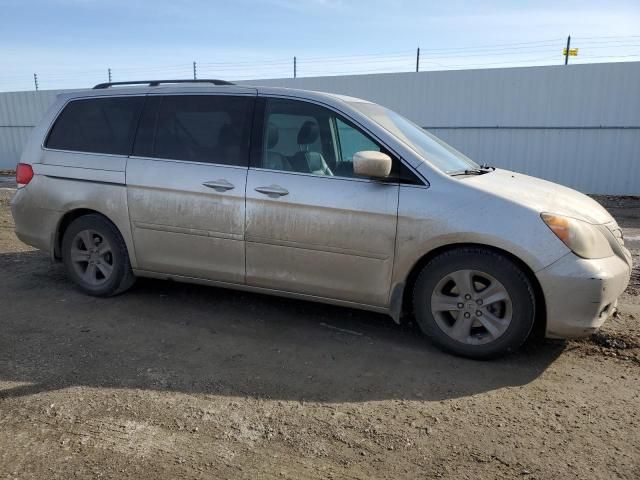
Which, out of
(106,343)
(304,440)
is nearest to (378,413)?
(304,440)

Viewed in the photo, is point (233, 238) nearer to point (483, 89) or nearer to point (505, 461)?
point (505, 461)

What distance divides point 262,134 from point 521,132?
10.8 metres

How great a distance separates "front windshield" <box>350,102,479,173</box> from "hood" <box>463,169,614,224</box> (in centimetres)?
25

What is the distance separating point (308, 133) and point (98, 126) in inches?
81.8

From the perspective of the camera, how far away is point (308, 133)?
13.4 ft

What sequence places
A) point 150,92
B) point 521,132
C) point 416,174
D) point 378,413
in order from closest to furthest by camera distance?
point 378,413, point 416,174, point 150,92, point 521,132

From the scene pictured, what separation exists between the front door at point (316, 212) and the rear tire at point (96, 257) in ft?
4.43

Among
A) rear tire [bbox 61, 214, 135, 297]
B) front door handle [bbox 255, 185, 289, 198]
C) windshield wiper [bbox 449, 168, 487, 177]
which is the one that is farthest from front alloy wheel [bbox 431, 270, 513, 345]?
rear tire [bbox 61, 214, 135, 297]

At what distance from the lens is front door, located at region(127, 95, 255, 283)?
13.6 feet

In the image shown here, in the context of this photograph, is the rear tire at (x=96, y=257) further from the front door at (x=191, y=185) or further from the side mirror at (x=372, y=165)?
the side mirror at (x=372, y=165)

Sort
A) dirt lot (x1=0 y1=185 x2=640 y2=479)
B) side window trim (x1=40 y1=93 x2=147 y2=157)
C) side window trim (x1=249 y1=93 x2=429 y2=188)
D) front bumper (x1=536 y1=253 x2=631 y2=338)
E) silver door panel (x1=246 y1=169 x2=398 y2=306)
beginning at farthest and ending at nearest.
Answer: side window trim (x1=40 y1=93 x2=147 y2=157), side window trim (x1=249 y1=93 x2=429 y2=188), silver door panel (x1=246 y1=169 x2=398 y2=306), front bumper (x1=536 y1=253 x2=631 y2=338), dirt lot (x1=0 y1=185 x2=640 y2=479)

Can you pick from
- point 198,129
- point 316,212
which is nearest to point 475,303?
point 316,212

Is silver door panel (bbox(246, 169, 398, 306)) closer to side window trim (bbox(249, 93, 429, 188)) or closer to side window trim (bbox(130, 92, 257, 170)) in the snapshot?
side window trim (bbox(249, 93, 429, 188))

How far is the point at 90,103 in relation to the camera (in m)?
4.93
